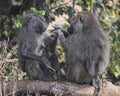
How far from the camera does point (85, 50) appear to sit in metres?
8.98

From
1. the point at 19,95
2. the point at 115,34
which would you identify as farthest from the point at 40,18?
the point at 115,34

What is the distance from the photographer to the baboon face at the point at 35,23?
9.16 metres

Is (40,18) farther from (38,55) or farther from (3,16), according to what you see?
(3,16)

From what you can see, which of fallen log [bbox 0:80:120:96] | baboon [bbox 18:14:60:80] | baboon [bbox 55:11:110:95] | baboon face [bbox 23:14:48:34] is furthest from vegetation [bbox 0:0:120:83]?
fallen log [bbox 0:80:120:96]

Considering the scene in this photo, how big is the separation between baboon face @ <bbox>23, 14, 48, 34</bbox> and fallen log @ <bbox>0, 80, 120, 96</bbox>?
97 cm

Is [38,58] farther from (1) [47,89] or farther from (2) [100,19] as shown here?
(2) [100,19]

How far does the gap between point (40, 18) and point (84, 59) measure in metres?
1.07

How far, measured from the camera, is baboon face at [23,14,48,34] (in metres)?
9.16

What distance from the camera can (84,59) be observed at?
9.01m

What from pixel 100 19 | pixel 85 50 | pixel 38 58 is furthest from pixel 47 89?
pixel 100 19

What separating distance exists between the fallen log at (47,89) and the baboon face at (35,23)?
3.19 ft

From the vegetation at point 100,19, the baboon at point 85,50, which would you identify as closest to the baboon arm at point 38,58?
the baboon at point 85,50

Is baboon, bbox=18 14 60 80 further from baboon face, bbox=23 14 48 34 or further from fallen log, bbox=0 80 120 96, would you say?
fallen log, bbox=0 80 120 96

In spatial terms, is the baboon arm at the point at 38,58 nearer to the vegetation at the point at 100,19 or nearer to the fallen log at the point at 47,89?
the fallen log at the point at 47,89
